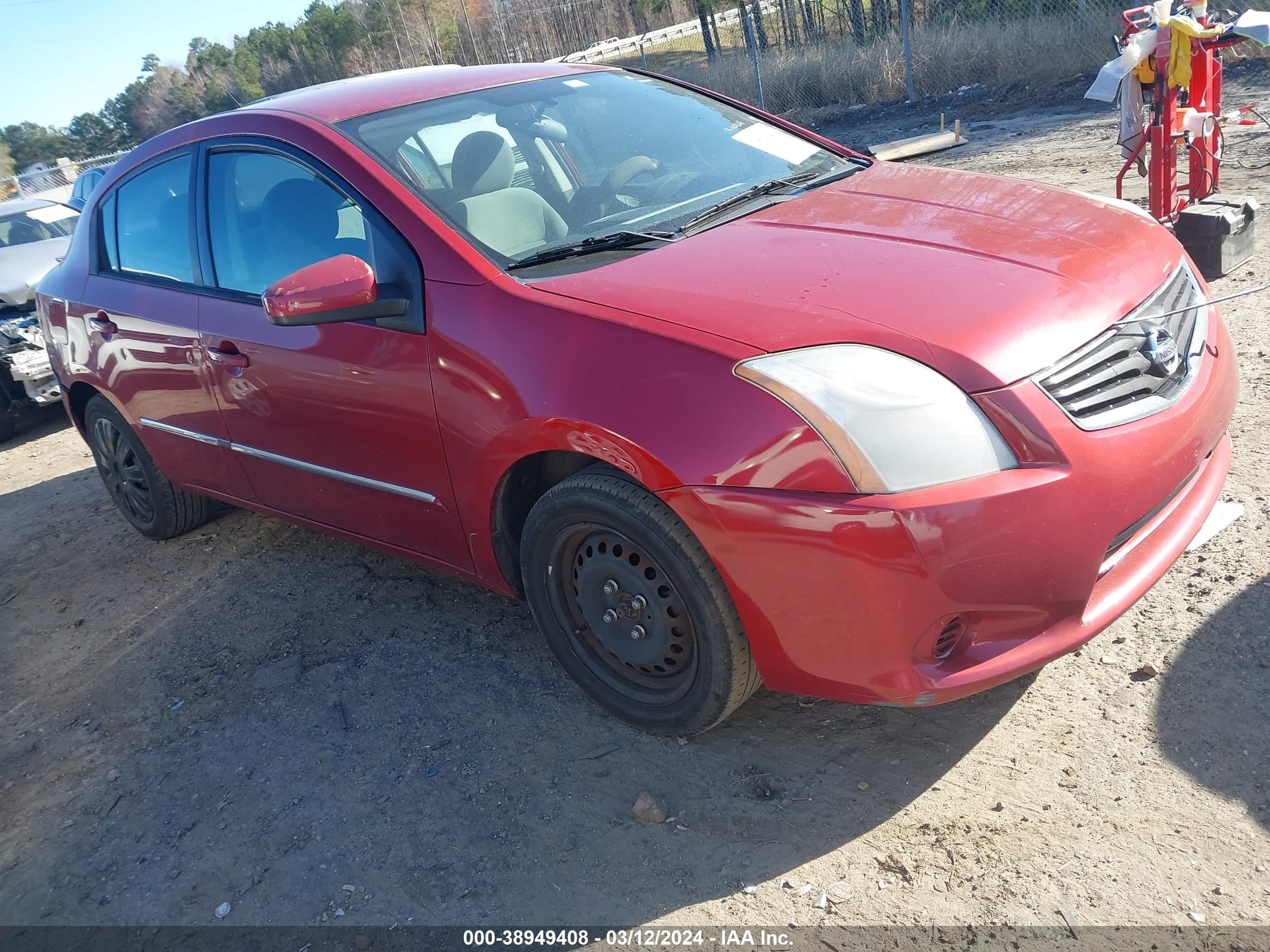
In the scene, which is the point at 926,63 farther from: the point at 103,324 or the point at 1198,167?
the point at 103,324

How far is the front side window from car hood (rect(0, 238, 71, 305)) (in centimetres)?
498

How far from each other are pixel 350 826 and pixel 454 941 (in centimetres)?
57

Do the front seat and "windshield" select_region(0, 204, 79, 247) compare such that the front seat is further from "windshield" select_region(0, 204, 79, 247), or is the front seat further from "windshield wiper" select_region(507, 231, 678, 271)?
"windshield" select_region(0, 204, 79, 247)

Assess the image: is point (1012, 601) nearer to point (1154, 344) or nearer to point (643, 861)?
point (1154, 344)

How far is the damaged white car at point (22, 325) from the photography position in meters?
7.69

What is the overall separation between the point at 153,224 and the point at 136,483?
140 cm

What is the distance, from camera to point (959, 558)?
2219mm

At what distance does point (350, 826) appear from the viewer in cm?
284

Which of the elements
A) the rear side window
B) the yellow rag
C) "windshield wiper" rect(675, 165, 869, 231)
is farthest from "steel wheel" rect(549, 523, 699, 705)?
the yellow rag

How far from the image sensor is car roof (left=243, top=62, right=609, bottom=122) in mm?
3510

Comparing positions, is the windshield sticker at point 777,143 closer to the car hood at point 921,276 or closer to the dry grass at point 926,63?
the car hood at point 921,276

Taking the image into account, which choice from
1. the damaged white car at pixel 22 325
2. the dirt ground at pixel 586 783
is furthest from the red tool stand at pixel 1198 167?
the damaged white car at pixel 22 325

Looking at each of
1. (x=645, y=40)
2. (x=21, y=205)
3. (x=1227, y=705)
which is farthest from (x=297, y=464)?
(x=645, y=40)

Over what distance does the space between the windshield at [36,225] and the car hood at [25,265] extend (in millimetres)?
212
